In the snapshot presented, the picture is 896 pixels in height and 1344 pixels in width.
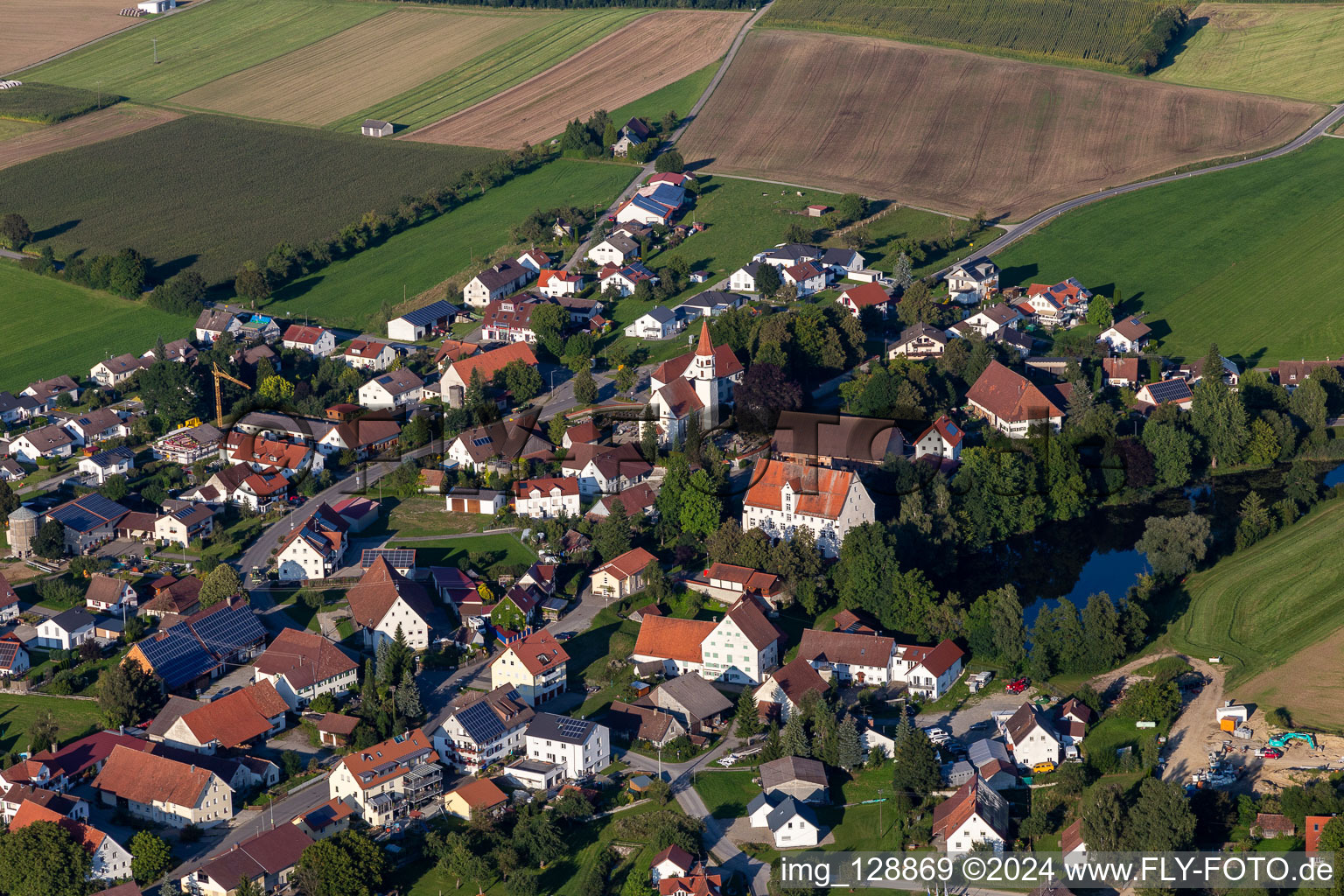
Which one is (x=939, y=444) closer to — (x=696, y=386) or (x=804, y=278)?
(x=696, y=386)

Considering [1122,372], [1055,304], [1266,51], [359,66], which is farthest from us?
[359,66]

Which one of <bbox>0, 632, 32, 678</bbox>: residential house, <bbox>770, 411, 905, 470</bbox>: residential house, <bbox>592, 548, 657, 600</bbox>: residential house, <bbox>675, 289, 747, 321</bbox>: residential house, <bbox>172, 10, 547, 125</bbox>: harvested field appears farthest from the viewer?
<bbox>172, 10, 547, 125</bbox>: harvested field

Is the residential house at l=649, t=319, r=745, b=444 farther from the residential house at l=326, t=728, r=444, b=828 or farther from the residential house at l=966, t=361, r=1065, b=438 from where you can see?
the residential house at l=326, t=728, r=444, b=828

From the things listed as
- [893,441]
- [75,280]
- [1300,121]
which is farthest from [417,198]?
[1300,121]

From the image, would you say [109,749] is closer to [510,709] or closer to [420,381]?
[510,709]

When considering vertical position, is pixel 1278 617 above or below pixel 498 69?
below

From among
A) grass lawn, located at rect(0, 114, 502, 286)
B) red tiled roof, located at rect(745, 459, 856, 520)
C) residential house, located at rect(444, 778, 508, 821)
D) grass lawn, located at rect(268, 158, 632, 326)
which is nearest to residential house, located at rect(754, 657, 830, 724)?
residential house, located at rect(444, 778, 508, 821)

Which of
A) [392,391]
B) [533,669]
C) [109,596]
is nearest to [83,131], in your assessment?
[392,391]

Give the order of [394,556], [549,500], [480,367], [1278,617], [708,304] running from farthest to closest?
[708,304], [480,367], [549,500], [394,556], [1278,617]
